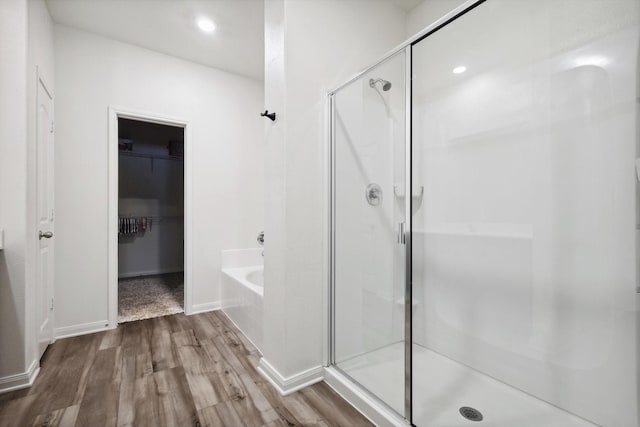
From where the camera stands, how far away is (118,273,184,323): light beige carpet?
303cm

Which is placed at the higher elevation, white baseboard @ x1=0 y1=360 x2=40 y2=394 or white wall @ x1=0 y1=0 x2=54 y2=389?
white wall @ x1=0 y1=0 x2=54 y2=389

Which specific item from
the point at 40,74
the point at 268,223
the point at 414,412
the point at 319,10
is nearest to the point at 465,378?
the point at 414,412

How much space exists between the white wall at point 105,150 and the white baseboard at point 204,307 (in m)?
0.01

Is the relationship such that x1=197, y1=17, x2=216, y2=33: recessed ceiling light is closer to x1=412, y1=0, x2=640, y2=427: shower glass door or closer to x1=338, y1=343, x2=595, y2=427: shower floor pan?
x1=412, y1=0, x2=640, y2=427: shower glass door

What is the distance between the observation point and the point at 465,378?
1.80 metres

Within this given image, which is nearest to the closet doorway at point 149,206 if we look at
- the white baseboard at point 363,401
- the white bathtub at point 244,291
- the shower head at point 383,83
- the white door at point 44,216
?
the white bathtub at point 244,291

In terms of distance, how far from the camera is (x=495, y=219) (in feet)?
5.78

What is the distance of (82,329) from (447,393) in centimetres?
285

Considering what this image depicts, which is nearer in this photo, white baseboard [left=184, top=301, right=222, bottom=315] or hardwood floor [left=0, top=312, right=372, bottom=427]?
hardwood floor [left=0, top=312, right=372, bottom=427]

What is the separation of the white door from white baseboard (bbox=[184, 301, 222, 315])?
1.05 meters

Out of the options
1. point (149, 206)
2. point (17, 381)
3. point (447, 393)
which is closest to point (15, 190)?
point (17, 381)

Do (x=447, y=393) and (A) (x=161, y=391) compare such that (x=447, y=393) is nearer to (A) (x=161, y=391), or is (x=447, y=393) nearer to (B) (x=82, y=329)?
(A) (x=161, y=391)

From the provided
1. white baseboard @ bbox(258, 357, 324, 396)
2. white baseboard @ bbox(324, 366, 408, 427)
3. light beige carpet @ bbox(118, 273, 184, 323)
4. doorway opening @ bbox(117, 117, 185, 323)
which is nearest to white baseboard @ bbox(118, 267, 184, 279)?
doorway opening @ bbox(117, 117, 185, 323)

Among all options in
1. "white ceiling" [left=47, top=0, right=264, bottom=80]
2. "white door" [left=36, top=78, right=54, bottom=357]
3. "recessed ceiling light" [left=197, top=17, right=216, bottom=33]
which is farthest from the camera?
"recessed ceiling light" [left=197, top=17, right=216, bottom=33]
